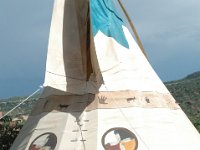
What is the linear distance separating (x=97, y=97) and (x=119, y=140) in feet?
4.00

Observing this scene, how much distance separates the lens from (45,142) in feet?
36.9

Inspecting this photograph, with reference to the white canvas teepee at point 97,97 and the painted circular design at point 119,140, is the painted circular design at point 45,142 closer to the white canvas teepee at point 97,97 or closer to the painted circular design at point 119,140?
the white canvas teepee at point 97,97

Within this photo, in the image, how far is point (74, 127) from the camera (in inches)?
437

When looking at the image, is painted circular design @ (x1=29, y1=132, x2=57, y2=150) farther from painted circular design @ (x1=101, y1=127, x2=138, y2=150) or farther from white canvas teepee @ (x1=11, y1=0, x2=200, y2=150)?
painted circular design @ (x1=101, y1=127, x2=138, y2=150)

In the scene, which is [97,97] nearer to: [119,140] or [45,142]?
[119,140]

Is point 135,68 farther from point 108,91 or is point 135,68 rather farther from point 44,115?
point 44,115

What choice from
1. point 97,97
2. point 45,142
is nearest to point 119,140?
point 97,97

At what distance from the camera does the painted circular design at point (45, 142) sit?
1109cm

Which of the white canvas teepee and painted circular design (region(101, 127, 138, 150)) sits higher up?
the white canvas teepee

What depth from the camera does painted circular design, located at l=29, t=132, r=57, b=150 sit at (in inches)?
436

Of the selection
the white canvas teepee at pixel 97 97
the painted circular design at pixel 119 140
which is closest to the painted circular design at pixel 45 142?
the white canvas teepee at pixel 97 97

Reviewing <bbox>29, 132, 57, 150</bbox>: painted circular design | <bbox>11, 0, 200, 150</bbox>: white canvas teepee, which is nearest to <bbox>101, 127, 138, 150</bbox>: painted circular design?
<bbox>11, 0, 200, 150</bbox>: white canvas teepee

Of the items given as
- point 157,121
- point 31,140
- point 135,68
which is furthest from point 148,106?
point 31,140

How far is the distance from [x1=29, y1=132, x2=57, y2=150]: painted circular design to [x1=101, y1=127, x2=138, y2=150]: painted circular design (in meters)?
1.17
